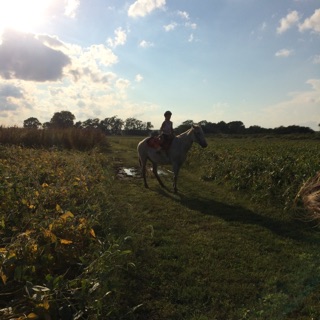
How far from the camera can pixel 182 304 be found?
4.21 m

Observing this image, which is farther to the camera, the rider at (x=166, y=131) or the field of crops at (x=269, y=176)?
the rider at (x=166, y=131)

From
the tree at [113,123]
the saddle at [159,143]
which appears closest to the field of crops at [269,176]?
the saddle at [159,143]

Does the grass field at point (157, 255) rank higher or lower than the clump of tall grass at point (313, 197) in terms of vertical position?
lower

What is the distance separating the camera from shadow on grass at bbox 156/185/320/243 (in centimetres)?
698

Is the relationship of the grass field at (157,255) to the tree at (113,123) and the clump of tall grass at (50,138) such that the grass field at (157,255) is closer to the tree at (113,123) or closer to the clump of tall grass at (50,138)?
the clump of tall grass at (50,138)

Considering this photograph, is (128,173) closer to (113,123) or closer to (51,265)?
(51,265)

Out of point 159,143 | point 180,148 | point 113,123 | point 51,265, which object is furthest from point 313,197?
point 113,123

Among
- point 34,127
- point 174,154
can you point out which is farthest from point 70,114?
point 174,154

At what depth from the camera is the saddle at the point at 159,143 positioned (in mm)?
11716

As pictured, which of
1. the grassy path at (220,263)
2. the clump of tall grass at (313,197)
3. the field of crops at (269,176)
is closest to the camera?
the clump of tall grass at (313,197)

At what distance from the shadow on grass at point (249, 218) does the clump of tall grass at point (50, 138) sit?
1387cm

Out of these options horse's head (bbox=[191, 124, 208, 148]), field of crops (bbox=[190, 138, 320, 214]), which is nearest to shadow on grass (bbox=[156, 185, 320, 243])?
field of crops (bbox=[190, 138, 320, 214])

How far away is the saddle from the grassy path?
295 centimetres

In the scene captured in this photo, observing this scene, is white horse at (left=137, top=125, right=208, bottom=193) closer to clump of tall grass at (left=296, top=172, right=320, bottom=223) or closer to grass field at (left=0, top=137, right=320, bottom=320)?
grass field at (left=0, top=137, right=320, bottom=320)
